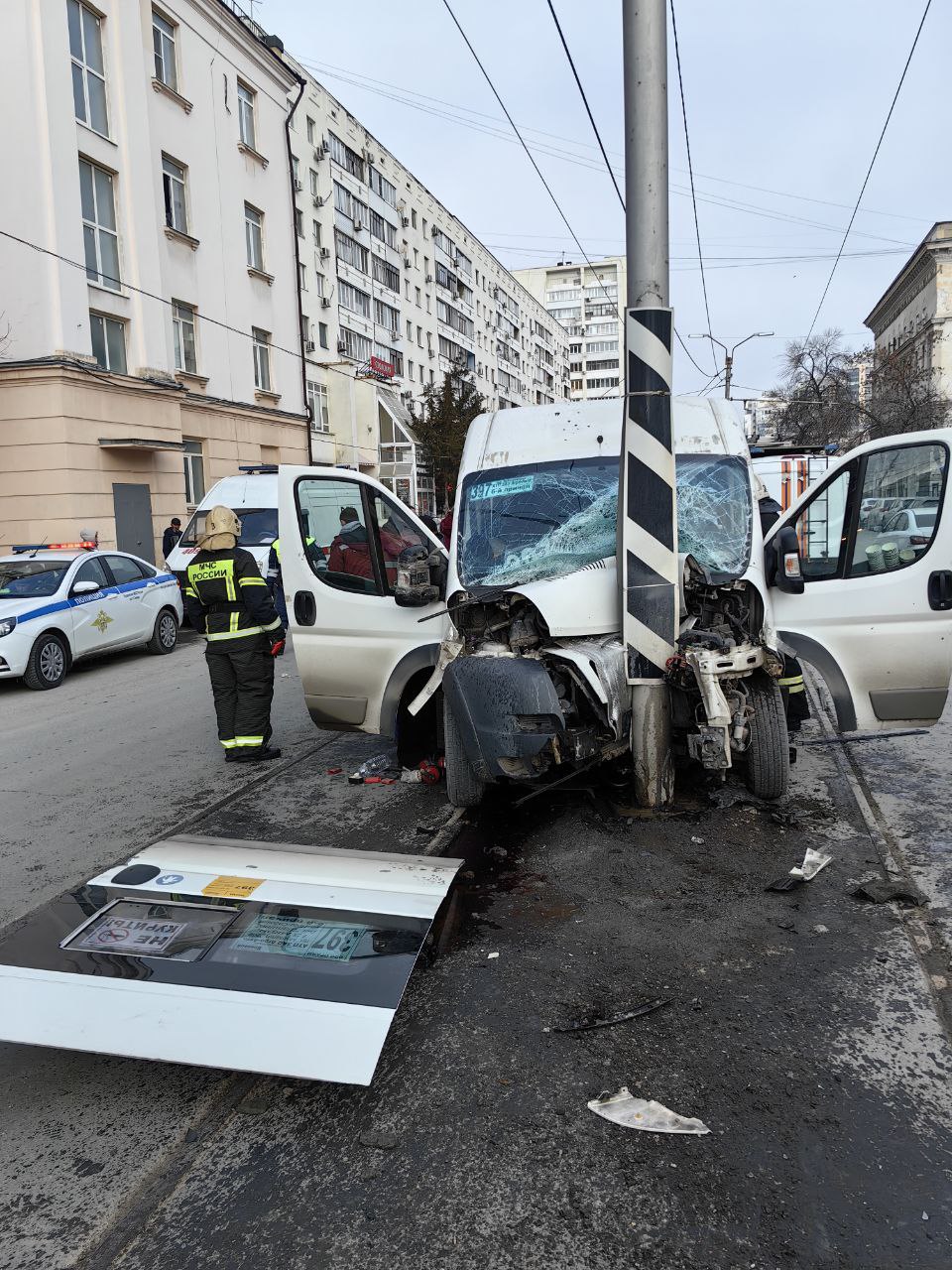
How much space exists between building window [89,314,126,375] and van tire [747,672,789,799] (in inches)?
745

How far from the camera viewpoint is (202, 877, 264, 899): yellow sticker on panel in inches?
142

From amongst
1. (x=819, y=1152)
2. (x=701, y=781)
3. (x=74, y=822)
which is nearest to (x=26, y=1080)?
(x=819, y=1152)

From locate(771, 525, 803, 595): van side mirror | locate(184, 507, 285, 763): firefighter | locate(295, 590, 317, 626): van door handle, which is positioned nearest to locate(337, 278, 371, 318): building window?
locate(184, 507, 285, 763): firefighter

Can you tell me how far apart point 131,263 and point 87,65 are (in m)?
4.07

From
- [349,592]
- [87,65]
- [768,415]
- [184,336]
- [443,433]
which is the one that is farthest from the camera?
[768,415]

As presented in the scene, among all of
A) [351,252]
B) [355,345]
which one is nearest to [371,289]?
[351,252]

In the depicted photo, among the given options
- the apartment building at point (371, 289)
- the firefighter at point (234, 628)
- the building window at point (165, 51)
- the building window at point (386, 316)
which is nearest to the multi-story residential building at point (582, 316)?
the apartment building at point (371, 289)

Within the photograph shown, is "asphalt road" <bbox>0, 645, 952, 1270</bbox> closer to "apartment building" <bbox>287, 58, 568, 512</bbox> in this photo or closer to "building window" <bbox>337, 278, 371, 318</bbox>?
"apartment building" <bbox>287, 58, 568, 512</bbox>

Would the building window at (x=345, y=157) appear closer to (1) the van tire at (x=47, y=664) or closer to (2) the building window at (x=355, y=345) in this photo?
(2) the building window at (x=355, y=345)

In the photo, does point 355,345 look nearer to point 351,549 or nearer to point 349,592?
point 351,549

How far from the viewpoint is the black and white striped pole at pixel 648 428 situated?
4.97 meters

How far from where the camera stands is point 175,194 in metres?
23.9

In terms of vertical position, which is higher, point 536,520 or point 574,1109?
point 536,520

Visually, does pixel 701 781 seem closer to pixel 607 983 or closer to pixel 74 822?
pixel 607 983
